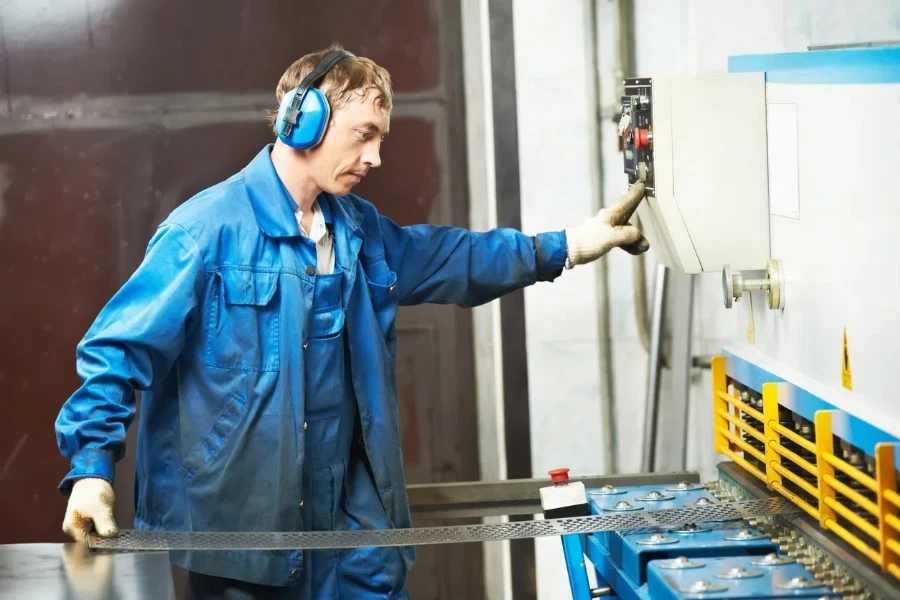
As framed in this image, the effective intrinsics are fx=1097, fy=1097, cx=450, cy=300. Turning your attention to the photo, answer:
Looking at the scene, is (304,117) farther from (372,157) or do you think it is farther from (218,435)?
(218,435)

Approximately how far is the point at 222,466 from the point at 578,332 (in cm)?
135

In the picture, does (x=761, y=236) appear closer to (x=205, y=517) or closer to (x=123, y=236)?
Answer: (x=205, y=517)

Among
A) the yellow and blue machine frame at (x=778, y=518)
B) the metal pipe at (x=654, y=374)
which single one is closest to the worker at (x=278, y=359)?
the yellow and blue machine frame at (x=778, y=518)

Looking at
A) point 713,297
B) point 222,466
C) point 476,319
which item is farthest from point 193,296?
point 713,297

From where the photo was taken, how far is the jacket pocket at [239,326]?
202 centimetres

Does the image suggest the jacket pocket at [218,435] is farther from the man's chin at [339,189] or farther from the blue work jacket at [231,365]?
the man's chin at [339,189]

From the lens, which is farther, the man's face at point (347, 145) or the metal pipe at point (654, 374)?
the metal pipe at point (654, 374)

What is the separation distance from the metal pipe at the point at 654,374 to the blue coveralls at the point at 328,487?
116cm

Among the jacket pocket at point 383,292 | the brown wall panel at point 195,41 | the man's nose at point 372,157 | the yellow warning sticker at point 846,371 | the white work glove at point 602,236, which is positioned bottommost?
the yellow warning sticker at point 846,371

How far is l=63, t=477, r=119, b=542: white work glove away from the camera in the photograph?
1749mm

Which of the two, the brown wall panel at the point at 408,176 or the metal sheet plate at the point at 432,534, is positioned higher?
the brown wall panel at the point at 408,176

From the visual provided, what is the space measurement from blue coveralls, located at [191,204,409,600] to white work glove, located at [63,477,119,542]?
0.34m

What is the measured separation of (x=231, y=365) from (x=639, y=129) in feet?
2.88

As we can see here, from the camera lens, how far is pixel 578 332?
3096 millimetres
